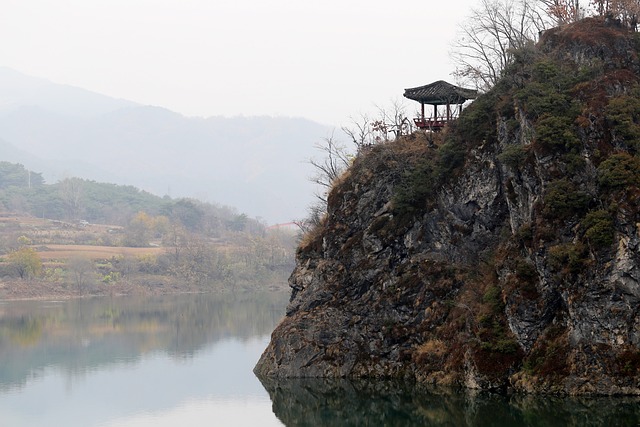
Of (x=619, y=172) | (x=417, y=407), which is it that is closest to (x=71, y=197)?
(x=417, y=407)

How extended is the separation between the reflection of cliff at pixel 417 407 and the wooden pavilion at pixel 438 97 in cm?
1595

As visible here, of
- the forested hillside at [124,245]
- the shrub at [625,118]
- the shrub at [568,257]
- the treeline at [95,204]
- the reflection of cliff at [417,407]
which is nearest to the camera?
the reflection of cliff at [417,407]

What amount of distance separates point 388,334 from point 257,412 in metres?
8.62

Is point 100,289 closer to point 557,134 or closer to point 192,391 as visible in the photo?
point 192,391

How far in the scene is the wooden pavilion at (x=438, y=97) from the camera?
5009 centimetres

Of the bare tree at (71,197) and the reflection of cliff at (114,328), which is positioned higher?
the bare tree at (71,197)

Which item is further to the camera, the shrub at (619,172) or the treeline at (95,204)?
the treeline at (95,204)

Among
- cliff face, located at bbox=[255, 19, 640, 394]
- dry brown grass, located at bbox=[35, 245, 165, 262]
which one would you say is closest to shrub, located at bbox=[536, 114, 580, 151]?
cliff face, located at bbox=[255, 19, 640, 394]

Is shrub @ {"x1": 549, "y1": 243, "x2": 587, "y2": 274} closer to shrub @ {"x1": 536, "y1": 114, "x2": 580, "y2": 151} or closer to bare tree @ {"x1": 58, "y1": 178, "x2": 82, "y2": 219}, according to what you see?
shrub @ {"x1": 536, "y1": 114, "x2": 580, "y2": 151}

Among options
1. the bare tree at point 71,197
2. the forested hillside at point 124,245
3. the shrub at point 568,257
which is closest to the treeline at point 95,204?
the bare tree at point 71,197

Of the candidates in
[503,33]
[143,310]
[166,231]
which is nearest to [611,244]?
[503,33]

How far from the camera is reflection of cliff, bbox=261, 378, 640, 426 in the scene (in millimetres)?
33281

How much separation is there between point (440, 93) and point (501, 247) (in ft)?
38.6

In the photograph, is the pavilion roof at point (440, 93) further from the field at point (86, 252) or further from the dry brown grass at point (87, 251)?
the dry brown grass at point (87, 251)
